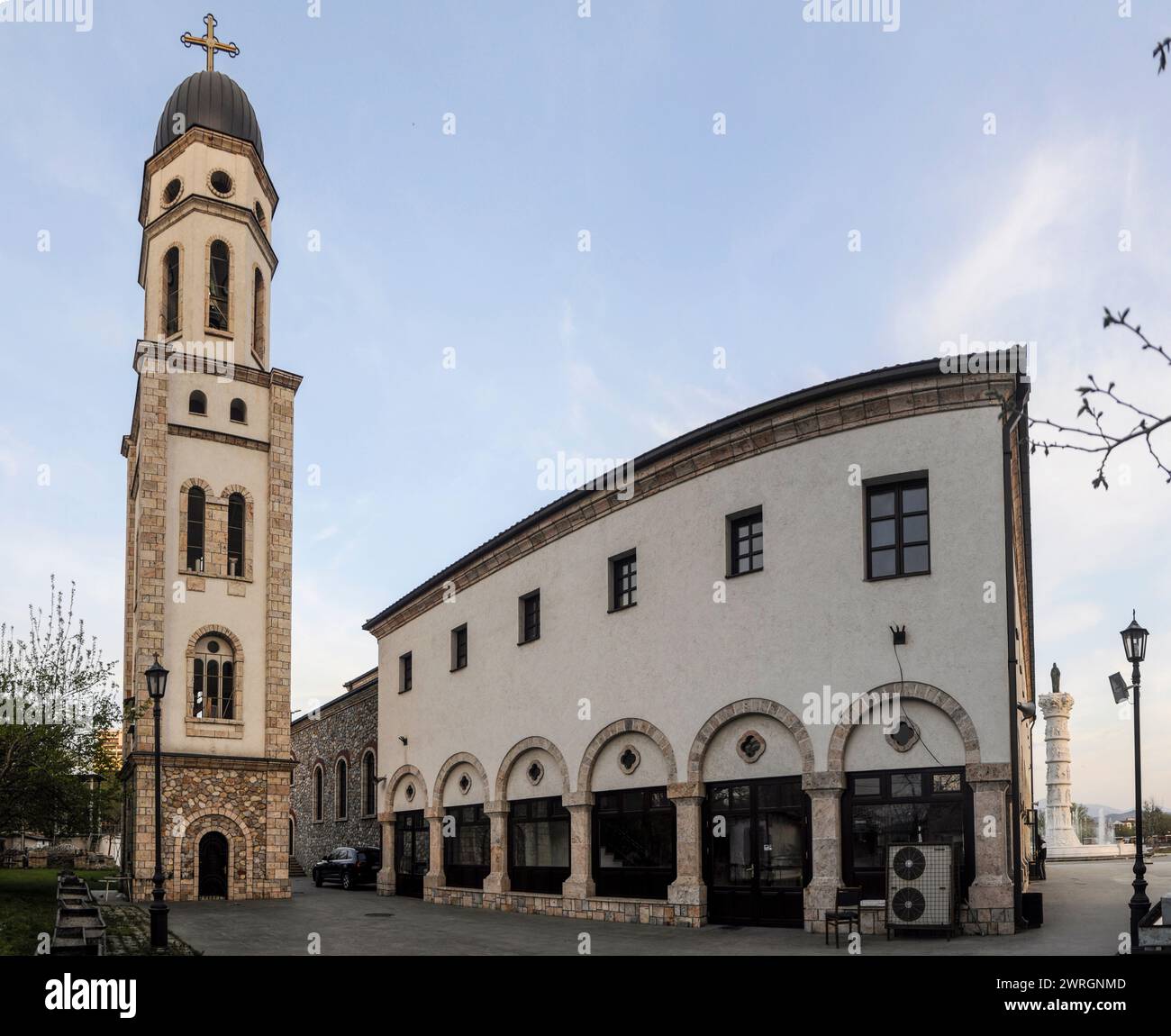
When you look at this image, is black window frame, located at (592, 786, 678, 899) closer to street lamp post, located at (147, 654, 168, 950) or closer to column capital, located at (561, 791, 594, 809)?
column capital, located at (561, 791, 594, 809)

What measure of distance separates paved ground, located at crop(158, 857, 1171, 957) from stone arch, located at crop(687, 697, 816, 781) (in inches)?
103

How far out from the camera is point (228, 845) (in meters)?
30.7

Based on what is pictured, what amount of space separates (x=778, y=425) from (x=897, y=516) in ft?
8.69

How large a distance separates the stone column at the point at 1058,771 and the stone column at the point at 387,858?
82.8 ft

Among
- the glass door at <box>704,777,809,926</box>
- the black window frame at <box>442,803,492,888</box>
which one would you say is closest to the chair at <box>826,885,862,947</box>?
the glass door at <box>704,777,809,926</box>

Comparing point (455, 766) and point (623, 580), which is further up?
point (623, 580)

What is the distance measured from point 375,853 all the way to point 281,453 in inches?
496

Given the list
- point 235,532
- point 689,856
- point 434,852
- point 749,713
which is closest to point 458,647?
point 434,852

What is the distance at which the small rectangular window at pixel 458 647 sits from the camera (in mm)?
29922

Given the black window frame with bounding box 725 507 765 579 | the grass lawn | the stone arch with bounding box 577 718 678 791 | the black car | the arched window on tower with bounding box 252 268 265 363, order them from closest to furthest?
the grass lawn
the black window frame with bounding box 725 507 765 579
the stone arch with bounding box 577 718 678 791
the arched window on tower with bounding box 252 268 265 363
the black car

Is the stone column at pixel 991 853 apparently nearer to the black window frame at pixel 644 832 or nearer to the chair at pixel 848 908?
the chair at pixel 848 908

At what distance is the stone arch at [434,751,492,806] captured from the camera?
90.0 feet

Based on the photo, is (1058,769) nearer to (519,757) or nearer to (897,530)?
(519,757)
